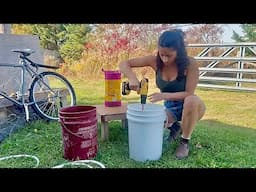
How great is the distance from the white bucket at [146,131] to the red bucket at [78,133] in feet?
0.87

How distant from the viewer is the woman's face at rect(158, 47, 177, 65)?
1.94 m

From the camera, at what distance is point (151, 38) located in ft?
8.58

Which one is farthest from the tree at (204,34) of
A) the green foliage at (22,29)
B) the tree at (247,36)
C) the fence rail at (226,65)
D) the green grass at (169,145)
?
the green foliage at (22,29)

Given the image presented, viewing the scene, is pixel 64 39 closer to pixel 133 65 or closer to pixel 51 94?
pixel 51 94

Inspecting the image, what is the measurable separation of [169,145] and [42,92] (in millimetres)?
1374

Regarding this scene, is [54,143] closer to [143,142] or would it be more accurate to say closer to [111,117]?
[111,117]

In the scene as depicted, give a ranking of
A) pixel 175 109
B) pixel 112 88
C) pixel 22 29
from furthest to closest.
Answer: pixel 22 29 → pixel 112 88 → pixel 175 109

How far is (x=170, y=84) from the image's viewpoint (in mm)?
2082

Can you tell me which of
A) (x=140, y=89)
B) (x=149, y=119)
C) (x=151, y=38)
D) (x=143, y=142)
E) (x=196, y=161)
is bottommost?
(x=196, y=161)

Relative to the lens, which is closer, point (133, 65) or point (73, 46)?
point (133, 65)

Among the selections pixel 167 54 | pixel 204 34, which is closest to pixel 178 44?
pixel 167 54
